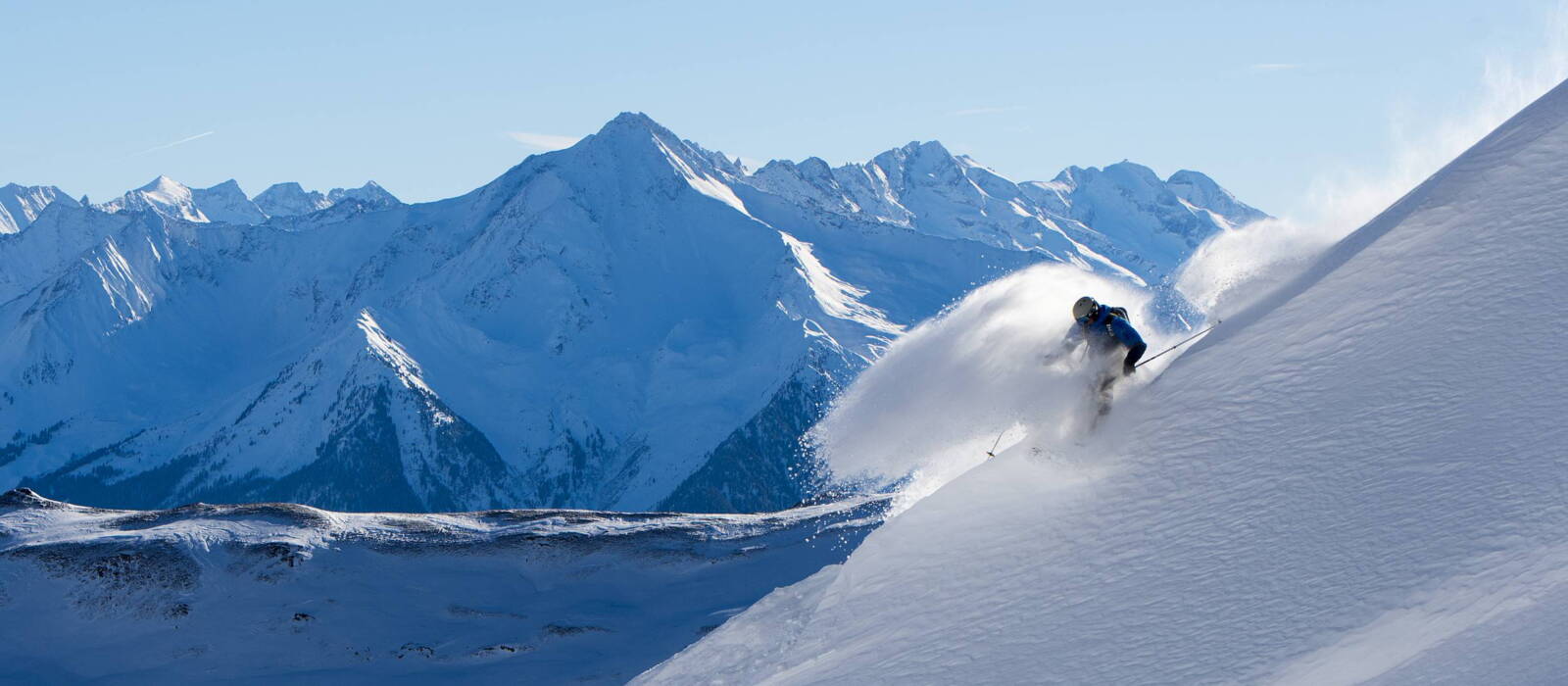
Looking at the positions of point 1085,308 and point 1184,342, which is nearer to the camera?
point 1085,308

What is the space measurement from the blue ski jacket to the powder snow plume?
483 mm

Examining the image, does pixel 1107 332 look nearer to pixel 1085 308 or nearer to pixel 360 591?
pixel 1085 308

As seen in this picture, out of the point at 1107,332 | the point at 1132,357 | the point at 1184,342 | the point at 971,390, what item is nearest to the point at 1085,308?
the point at 1107,332

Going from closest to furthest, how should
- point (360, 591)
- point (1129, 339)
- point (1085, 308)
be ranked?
point (1129, 339) → point (1085, 308) → point (360, 591)

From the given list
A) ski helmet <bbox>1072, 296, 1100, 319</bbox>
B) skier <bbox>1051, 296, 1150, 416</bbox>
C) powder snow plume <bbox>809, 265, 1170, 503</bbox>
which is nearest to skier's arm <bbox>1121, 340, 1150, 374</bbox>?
skier <bbox>1051, 296, 1150, 416</bbox>

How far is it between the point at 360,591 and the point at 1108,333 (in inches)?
1538

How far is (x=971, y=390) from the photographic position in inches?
1159

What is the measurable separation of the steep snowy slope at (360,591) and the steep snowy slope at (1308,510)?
29.7m

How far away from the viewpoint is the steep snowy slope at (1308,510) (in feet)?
41.3

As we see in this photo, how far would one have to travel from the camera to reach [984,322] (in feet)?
107

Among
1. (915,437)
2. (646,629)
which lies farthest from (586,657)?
(915,437)

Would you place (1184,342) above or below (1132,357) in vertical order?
below

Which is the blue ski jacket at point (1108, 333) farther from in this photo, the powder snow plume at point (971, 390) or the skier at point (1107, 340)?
→ the powder snow plume at point (971, 390)

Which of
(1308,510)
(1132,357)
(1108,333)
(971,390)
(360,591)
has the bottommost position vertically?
(360,591)
